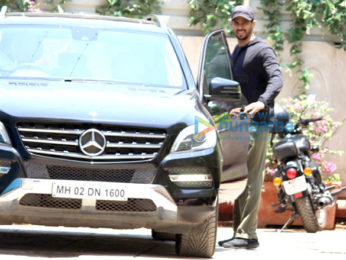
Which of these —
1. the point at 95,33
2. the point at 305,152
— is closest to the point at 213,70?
the point at 95,33

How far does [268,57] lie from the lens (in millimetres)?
8164

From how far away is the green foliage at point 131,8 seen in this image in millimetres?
13227

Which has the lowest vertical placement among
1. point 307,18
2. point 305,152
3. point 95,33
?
point 305,152

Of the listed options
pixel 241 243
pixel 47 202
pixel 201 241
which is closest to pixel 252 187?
pixel 241 243

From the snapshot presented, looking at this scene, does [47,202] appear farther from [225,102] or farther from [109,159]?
[225,102]

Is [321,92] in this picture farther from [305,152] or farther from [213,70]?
[213,70]

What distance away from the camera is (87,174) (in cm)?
621

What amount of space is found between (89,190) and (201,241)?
1012 mm

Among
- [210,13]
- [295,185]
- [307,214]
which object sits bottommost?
[307,214]

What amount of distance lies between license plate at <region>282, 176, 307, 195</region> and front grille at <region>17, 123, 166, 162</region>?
4.61 metres

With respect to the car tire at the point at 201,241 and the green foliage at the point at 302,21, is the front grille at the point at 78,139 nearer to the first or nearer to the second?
the car tire at the point at 201,241

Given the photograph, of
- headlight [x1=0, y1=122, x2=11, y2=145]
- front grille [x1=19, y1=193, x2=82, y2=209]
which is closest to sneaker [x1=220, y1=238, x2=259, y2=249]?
front grille [x1=19, y1=193, x2=82, y2=209]

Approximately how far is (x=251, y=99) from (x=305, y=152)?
3135 millimetres

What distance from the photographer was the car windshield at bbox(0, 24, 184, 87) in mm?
7309
